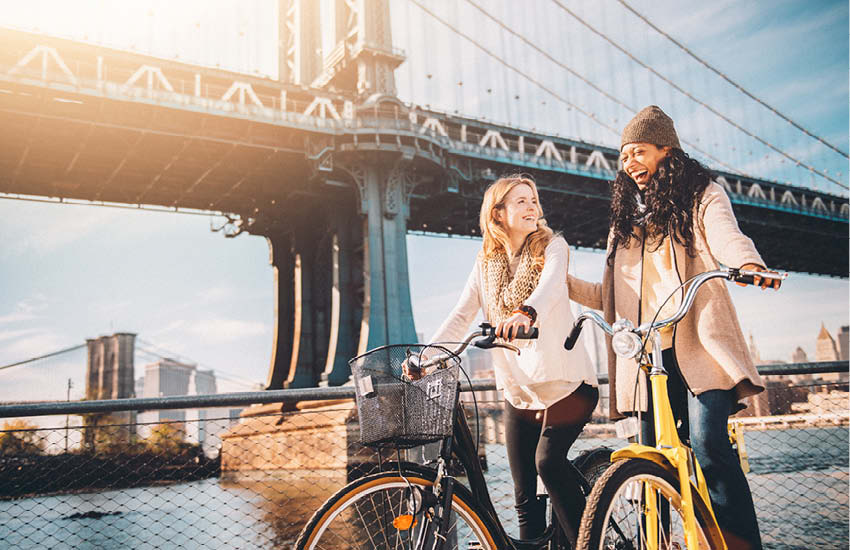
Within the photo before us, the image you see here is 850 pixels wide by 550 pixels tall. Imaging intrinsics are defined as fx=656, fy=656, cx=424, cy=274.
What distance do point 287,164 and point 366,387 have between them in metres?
22.2

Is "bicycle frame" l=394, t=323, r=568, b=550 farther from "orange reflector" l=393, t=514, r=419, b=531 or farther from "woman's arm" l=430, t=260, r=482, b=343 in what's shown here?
"woman's arm" l=430, t=260, r=482, b=343

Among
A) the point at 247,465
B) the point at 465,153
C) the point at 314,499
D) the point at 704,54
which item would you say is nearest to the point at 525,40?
the point at 704,54

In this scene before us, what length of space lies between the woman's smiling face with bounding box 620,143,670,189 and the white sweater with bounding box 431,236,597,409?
38cm

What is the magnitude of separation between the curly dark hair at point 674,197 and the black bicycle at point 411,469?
2.42 feet

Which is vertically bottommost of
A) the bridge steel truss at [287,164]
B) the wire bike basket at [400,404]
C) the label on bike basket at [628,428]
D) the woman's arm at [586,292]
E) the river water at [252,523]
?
the river water at [252,523]

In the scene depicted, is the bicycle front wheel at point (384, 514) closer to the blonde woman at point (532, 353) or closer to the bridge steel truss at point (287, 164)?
the blonde woman at point (532, 353)

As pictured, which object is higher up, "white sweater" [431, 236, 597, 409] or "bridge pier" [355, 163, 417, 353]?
"bridge pier" [355, 163, 417, 353]

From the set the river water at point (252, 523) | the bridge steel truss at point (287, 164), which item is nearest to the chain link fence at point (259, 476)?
the river water at point (252, 523)

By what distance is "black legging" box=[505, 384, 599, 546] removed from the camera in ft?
7.77

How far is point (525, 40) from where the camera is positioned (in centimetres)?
4084

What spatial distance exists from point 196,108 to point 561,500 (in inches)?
774

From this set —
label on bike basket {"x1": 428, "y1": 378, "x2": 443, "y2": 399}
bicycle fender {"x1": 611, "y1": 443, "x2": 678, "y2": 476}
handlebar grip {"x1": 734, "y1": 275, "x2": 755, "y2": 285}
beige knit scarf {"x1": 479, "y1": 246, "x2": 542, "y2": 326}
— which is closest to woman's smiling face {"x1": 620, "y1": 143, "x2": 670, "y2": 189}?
beige knit scarf {"x1": 479, "y1": 246, "x2": 542, "y2": 326}

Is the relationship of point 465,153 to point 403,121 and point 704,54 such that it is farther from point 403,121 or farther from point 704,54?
point 704,54

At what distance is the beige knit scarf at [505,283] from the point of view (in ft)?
8.37
